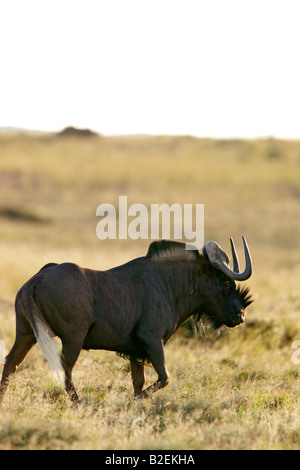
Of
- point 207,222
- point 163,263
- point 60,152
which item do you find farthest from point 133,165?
point 163,263

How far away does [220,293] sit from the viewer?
27.8 ft

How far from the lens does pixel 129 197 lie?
5500 centimetres

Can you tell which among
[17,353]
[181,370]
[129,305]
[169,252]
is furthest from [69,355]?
[181,370]

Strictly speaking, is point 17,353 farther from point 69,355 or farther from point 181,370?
point 181,370

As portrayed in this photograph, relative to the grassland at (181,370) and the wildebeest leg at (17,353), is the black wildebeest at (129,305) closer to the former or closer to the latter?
the wildebeest leg at (17,353)

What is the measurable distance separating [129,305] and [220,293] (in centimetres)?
135

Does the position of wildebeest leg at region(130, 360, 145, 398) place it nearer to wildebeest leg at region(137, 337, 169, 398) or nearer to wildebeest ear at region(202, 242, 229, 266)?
wildebeest leg at region(137, 337, 169, 398)

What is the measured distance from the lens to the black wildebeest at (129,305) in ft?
23.2

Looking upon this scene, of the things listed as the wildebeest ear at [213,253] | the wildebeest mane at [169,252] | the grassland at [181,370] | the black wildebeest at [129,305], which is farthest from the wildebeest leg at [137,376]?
the wildebeest ear at [213,253]

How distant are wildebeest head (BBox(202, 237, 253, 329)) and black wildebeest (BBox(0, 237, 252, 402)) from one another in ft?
0.04

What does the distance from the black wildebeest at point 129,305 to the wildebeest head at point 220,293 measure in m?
0.01
